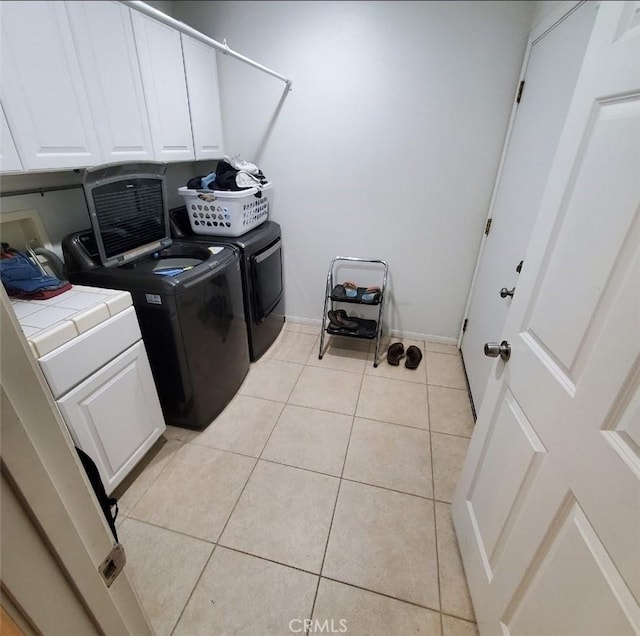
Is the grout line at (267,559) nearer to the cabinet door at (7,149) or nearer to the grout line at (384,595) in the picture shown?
the grout line at (384,595)

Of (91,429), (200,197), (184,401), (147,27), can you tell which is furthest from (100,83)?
(200,197)

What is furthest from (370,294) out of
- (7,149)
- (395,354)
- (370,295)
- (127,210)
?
(7,149)

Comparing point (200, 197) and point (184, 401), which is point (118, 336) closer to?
point (184, 401)

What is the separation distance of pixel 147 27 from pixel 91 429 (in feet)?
4.04

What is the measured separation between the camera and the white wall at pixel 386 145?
1.67 m

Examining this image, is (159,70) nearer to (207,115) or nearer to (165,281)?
(165,281)

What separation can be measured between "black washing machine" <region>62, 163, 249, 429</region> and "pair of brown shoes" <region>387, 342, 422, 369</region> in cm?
113

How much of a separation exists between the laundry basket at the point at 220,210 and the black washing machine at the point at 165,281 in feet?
0.59

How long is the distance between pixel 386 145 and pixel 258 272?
1.15 metres

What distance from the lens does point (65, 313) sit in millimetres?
1082

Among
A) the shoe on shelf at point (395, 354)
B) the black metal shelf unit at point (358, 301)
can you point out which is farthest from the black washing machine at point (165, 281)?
the shoe on shelf at point (395, 354)

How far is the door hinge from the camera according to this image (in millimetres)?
522

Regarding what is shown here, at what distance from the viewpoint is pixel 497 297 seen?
1.72 meters

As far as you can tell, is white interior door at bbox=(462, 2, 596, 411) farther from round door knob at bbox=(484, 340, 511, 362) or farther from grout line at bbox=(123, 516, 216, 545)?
grout line at bbox=(123, 516, 216, 545)
